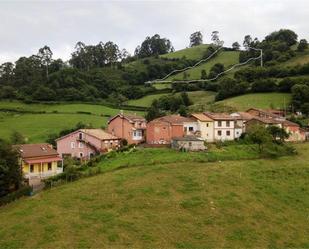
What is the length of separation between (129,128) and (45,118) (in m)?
24.4

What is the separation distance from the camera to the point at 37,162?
4522 cm

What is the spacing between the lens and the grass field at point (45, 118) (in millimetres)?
67312

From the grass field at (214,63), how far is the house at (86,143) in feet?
199

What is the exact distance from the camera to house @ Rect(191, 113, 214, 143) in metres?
55.8

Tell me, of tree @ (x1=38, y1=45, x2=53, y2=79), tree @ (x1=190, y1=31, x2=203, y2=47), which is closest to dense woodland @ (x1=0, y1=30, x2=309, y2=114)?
tree @ (x1=38, y1=45, x2=53, y2=79)

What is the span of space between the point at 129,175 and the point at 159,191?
14.2 ft

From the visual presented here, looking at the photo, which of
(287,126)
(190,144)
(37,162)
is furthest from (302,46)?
(37,162)

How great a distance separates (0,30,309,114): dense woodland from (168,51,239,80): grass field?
3734 mm

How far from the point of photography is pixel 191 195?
37.0 metres

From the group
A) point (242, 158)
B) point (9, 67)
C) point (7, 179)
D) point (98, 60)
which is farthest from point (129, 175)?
point (98, 60)

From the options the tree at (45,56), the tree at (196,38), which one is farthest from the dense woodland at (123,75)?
the tree at (196,38)

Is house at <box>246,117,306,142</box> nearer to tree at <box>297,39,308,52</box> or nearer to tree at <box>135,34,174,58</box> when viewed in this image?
tree at <box>297,39,308,52</box>

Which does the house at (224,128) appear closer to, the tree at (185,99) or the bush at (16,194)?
the bush at (16,194)

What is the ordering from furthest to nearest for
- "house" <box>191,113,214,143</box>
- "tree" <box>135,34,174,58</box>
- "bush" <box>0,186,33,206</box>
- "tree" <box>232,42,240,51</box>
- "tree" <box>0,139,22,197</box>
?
"tree" <box>135,34,174,58</box>, "tree" <box>232,42,240,51</box>, "house" <box>191,113,214,143</box>, "tree" <box>0,139,22,197</box>, "bush" <box>0,186,33,206</box>
